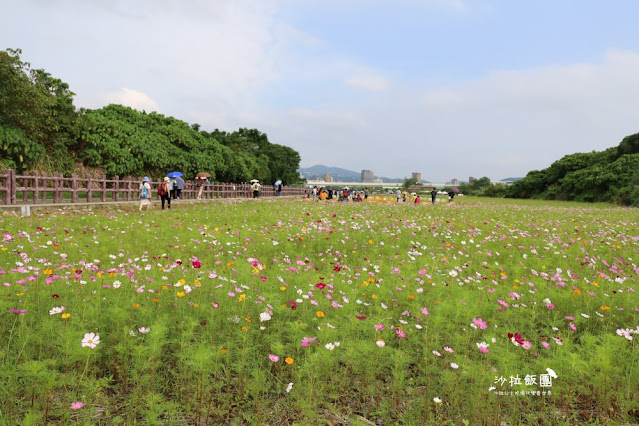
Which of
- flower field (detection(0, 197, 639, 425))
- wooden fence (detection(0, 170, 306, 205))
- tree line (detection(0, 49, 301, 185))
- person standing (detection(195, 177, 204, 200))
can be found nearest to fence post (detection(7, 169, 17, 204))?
wooden fence (detection(0, 170, 306, 205))

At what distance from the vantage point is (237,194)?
42438mm

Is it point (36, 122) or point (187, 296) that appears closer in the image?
point (187, 296)

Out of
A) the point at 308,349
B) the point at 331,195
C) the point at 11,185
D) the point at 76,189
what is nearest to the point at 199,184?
the point at 76,189

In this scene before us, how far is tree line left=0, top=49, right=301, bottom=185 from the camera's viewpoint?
17938 mm

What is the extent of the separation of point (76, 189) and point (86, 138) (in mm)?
8292

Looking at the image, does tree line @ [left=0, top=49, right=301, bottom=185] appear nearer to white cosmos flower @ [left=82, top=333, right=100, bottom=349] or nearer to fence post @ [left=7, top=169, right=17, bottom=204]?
fence post @ [left=7, top=169, right=17, bottom=204]

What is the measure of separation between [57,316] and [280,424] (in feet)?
8.65

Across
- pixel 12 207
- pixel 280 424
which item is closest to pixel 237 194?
pixel 12 207

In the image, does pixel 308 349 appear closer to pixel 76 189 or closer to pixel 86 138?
pixel 76 189

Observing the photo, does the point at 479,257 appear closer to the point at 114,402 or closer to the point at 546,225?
the point at 546,225

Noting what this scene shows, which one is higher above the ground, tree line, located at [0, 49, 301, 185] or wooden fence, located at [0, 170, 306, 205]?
tree line, located at [0, 49, 301, 185]

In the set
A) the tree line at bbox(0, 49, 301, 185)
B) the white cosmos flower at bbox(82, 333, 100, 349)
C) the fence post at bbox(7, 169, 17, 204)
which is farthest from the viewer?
the tree line at bbox(0, 49, 301, 185)

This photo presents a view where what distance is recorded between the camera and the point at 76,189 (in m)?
18.5

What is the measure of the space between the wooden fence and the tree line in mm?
1303
